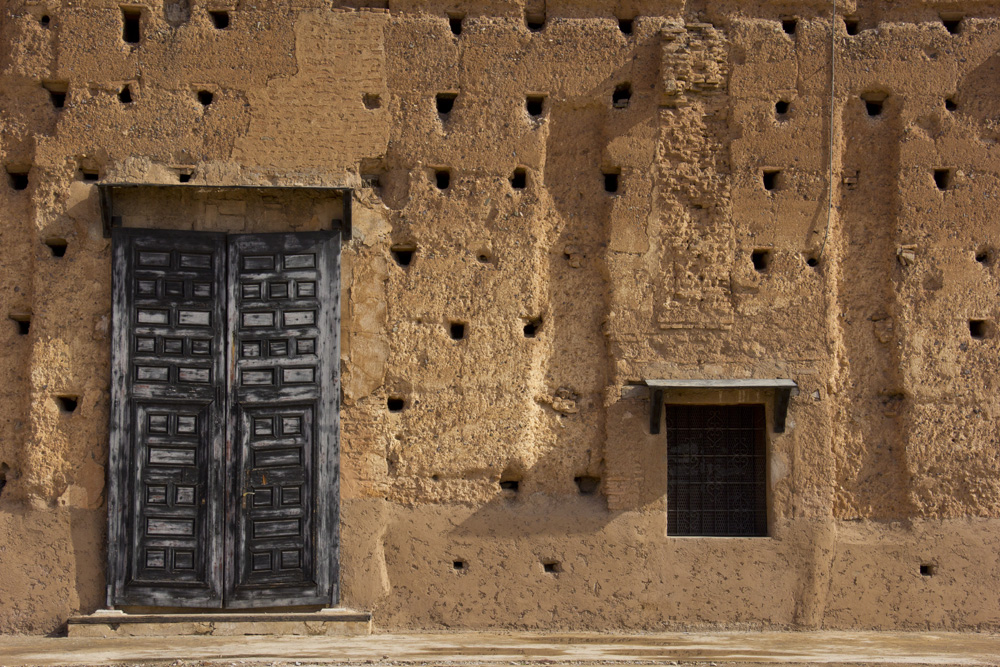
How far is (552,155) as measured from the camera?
308 inches

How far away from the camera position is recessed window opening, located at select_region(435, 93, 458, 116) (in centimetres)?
780

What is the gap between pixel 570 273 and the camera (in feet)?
25.6

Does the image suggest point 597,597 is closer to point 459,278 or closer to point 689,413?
point 689,413

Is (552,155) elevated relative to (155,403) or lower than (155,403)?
elevated

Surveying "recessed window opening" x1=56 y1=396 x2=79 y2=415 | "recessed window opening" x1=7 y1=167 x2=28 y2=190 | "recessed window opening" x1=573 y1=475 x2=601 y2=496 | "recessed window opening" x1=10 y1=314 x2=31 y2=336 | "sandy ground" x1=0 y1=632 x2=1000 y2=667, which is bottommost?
"sandy ground" x1=0 y1=632 x2=1000 y2=667

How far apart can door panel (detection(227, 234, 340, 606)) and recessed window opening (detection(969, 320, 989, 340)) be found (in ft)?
17.2

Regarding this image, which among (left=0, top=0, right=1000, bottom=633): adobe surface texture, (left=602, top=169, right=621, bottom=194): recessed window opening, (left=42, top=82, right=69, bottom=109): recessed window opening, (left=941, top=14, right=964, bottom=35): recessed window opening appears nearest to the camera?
(left=0, top=0, right=1000, bottom=633): adobe surface texture

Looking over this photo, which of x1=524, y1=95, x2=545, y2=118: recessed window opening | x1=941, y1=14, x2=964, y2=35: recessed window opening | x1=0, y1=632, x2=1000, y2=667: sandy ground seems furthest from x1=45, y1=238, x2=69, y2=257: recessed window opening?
x1=941, y1=14, x2=964, y2=35: recessed window opening

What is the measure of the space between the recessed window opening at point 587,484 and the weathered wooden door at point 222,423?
6.46 feet

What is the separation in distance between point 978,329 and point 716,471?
2.49 meters

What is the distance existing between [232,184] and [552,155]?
2616 mm

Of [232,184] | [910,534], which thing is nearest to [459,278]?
[232,184]

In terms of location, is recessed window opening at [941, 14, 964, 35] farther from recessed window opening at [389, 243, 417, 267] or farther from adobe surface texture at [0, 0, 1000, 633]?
recessed window opening at [389, 243, 417, 267]

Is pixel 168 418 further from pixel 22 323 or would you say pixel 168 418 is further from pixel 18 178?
pixel 18 178
